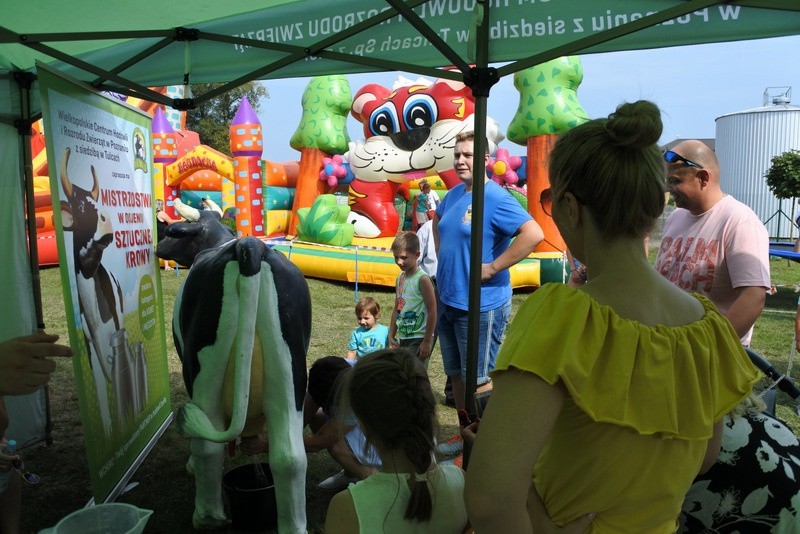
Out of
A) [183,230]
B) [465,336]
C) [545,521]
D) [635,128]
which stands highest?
[635,128]

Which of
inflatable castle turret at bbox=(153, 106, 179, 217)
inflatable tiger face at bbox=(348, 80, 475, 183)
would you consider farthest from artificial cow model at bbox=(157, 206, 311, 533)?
inflatable castle turret at bbox=(153, 106, 179, 217)

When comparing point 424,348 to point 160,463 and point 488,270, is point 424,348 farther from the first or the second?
point 160,463

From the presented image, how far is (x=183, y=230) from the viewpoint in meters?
3.16

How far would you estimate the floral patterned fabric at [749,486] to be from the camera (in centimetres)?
150

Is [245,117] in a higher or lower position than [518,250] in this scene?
higher

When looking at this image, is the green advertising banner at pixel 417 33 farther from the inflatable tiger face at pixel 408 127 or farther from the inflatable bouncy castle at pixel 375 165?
the inflatable tiger face at pixel 408 127

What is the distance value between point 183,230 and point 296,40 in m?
1.10

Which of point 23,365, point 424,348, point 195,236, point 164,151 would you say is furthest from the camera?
point 164,151

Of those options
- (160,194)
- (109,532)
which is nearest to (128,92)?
(109,532)

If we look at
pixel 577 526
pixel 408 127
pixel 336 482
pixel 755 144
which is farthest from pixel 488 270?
pixel 755 144

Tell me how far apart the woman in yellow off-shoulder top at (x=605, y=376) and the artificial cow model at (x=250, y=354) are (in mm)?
1534

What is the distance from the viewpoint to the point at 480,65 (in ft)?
8.20

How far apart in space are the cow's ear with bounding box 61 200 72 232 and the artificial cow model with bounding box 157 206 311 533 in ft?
1.93

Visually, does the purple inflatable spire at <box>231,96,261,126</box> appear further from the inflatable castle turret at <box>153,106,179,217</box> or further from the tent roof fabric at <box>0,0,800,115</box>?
the tent roof fabric at <box>0,0,800,115</box>
